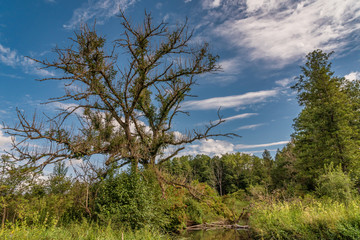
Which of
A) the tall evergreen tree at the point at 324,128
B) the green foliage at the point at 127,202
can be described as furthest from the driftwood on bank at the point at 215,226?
the tall evergreen tree at the point at 324,128

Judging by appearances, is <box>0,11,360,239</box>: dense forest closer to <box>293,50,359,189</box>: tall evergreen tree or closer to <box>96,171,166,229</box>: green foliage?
<box>96,171,166,229</box>: green foliage

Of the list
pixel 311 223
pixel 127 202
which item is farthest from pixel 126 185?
pixel 311 223

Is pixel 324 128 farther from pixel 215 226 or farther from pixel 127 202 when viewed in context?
pixel 127 202

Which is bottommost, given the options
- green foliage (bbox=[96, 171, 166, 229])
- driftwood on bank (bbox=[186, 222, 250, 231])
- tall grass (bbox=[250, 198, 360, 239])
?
driftwood on bank (bbox=[186, 222, 250, 231])

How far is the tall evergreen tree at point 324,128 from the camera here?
20953 millimetres

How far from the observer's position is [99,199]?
1057 cm

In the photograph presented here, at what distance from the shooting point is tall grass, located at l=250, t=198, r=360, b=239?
25.0 ft

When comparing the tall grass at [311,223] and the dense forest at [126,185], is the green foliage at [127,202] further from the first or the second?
the tall grass at [311,223]

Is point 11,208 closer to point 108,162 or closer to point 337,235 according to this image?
point 108,162

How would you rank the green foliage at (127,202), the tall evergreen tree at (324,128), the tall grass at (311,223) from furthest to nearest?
the tall evergreen tree at (324,128)
the green foliage at (127,202)
the tall grass at (311,223)

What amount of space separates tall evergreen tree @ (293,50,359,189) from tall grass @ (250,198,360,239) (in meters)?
12.0

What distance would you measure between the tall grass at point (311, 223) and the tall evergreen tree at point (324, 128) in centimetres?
1198

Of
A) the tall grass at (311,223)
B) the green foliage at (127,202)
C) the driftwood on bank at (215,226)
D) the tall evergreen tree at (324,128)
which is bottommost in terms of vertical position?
the driftwood on bank at (215,226)

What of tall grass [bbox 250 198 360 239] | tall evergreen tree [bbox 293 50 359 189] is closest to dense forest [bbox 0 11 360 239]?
tall grass [bbox 250 198 360 239]
